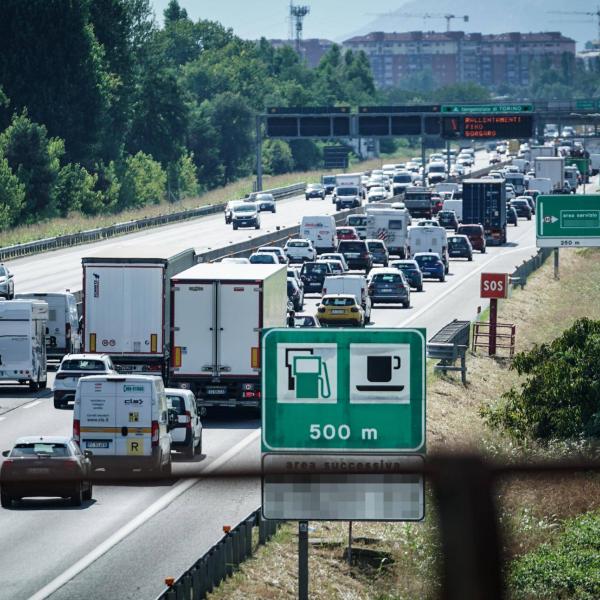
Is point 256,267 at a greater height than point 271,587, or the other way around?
point 256,267

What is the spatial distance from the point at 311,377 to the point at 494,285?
49.5 meters

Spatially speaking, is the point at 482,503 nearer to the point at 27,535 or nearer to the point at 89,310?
the point at 27,535

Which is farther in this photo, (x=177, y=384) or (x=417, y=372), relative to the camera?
(x=177, y=384)

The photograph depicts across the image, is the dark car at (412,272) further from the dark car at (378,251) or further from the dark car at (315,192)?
the dark car at (315,192)

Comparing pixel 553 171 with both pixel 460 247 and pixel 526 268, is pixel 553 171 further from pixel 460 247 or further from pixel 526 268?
pixel 526 268

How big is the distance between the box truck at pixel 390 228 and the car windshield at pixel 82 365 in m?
51.3

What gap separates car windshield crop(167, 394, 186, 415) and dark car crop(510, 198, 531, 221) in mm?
95878

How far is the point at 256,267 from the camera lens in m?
40.3

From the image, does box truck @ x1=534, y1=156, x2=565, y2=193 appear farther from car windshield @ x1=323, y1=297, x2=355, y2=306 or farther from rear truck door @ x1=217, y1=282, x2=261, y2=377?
rear truck door @ x1=217, y1=282, x2=261, y2=377

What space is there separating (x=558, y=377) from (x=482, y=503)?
31927mm

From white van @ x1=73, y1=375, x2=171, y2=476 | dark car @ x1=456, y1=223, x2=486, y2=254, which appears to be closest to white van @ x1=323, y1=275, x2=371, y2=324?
white van @ x1=73, y1=375, x2=171, y2=476

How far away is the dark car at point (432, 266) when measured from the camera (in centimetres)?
8456

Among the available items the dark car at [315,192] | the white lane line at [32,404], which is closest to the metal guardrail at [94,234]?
the dark car at [315,192]

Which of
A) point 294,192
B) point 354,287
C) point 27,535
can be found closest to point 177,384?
point 27,535
